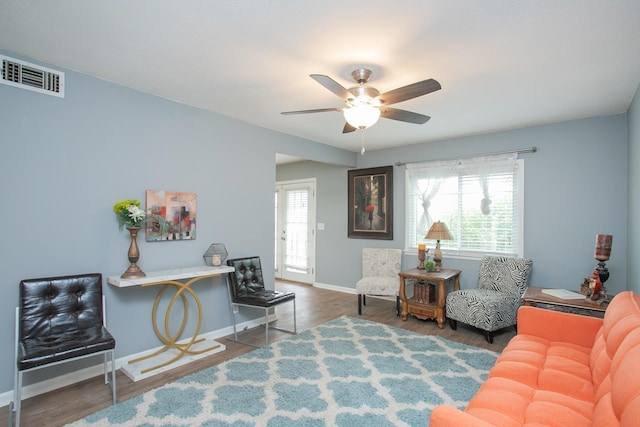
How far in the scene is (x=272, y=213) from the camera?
14.3 ft

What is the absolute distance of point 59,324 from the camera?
245cm

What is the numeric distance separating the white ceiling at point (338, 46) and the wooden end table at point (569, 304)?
1.87 m

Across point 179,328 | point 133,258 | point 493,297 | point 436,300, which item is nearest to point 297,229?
point 436,300

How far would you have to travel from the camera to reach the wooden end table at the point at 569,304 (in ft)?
9.39

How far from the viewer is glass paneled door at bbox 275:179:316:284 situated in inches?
265

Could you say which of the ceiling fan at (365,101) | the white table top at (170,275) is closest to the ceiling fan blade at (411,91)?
the ceiling fan at (365,101)

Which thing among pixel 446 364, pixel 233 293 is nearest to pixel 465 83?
pixel 446 364

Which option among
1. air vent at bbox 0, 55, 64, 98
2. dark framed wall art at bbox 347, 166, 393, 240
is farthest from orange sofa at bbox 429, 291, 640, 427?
air vent at bbox 0, 55, 64, 98

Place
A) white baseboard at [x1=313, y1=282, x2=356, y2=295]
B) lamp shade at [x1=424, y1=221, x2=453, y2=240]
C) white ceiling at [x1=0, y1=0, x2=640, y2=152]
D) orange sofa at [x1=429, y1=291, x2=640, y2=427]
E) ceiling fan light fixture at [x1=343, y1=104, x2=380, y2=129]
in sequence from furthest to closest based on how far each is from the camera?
white baseboard at [x1=313, y1=282, x2=356, y2=295] → lamp shade at [x1=424, y1=221, x2=453, y2=240] → ceiling fan light fixture at [x1=343, y1=104, x2=380, y2=129] → white ceiling at [x1=0, y1=0, x2=640, y2=152] → orange sofa at [x1=429, y1=291, x2=640, y2=427]

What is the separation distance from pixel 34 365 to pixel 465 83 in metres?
3.66

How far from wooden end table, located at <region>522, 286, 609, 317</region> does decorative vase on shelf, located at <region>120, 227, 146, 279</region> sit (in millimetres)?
3516

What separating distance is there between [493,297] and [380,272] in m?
1.77

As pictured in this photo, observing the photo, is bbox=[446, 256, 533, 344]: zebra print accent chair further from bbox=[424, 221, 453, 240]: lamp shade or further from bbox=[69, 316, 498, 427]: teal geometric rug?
bbox=[424, 221, 453, 240]: lamp shade

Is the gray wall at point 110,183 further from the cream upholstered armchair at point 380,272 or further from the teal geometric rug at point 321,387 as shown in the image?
the cream upholstered armchair at point 380,272
